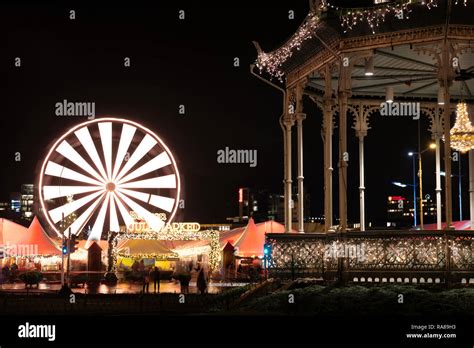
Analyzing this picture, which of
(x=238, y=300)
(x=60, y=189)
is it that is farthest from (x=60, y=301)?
(x=60, y=189)

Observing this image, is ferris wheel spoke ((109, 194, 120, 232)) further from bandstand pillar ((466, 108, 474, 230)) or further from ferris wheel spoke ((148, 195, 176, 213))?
bandstand pillar ((466, 108, 474, 230))

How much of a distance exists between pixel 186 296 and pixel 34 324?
859cm

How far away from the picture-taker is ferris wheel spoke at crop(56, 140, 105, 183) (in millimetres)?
44484

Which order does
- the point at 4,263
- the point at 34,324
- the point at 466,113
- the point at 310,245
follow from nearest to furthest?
the point at 34,324 < the point at 310,245 < the point at 466,113 < the point at 4,263

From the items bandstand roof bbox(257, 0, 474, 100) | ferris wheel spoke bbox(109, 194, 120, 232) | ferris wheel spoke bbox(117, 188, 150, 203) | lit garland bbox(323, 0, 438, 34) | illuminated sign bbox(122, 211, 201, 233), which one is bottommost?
illuminated sign bbox(122, 211, 201, 233)

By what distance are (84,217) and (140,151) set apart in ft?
15.7

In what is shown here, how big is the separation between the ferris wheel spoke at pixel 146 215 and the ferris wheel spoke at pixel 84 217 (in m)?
1.31

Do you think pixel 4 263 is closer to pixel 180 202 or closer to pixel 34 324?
pixel 180 202

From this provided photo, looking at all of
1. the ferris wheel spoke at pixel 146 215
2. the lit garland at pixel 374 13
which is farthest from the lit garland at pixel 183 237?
the lit garland at pixel 374 13

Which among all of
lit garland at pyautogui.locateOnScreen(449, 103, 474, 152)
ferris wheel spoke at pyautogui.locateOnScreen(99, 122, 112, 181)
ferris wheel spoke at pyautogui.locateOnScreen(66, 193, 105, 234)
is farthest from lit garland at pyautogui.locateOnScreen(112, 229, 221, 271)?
lit garland at pyautogui.locateOnScreen(449, 103, 474, 152)

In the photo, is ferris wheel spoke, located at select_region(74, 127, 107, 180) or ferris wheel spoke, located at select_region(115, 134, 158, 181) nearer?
ferris wheel spoke, located at select_region(74, 127, 107, 180)

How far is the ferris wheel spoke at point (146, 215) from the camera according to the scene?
1758 inches

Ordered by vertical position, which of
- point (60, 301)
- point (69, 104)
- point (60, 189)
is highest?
point (69, 104)

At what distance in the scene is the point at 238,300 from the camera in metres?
22.0
